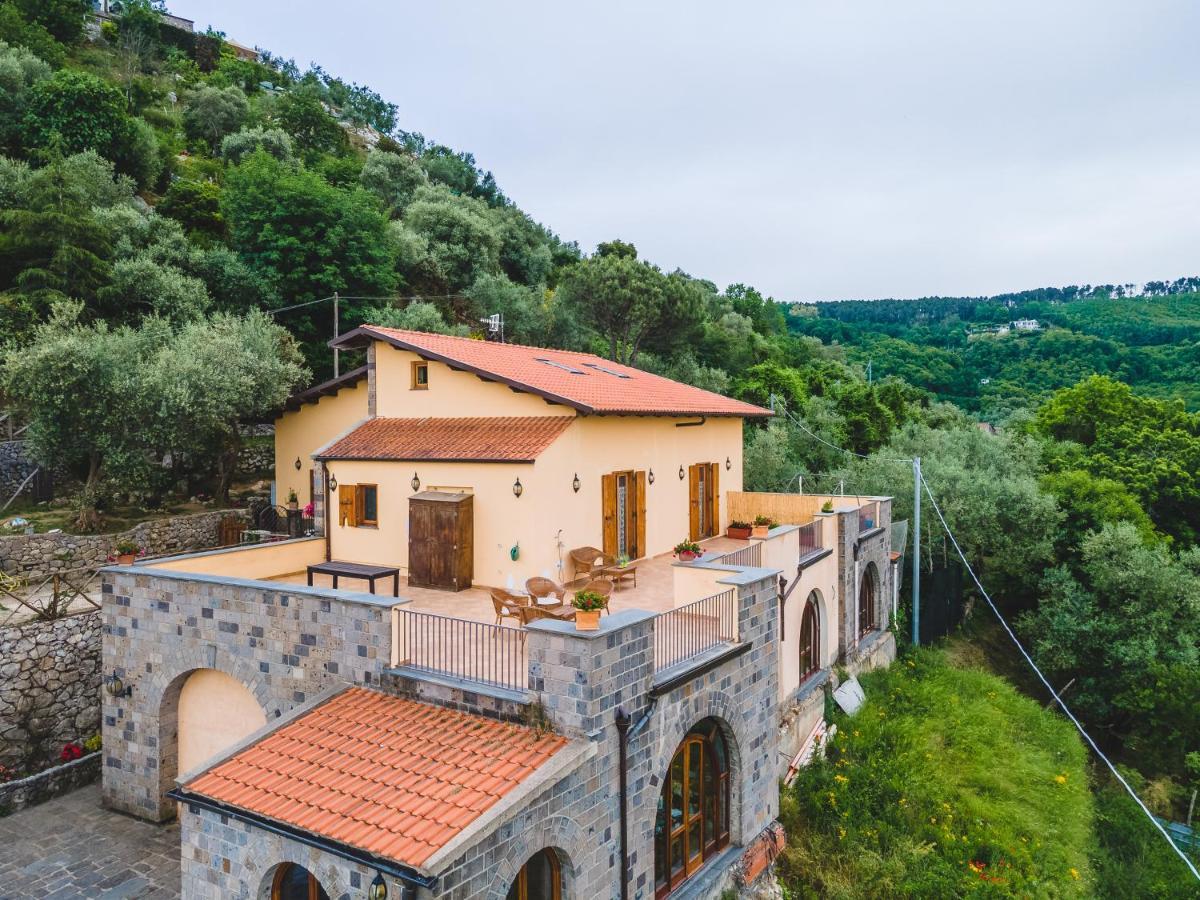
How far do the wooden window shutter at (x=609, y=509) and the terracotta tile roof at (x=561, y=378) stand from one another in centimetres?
146

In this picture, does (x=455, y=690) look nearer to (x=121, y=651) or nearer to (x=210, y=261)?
(x=121, y=651)

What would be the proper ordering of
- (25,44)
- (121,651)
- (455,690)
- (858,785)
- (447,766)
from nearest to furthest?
(447,766), (455,690), (121,651), (858,785), (25,44)

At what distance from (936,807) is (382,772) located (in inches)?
401

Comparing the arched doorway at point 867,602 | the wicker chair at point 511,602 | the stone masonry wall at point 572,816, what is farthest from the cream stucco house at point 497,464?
the stone masonry wall at point 572,816

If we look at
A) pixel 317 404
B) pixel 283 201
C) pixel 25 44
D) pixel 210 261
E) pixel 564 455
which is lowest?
pixel 564 455

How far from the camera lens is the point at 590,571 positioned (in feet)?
41.7

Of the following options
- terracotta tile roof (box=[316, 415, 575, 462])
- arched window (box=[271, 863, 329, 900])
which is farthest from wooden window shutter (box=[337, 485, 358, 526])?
arched window (box=[271, 863, 329, 900])

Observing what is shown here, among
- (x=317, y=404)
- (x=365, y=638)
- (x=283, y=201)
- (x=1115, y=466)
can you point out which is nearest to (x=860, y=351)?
(x=1115, y=466)

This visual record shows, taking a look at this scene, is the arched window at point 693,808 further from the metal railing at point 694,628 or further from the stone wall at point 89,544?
the stone wall at point 89,544

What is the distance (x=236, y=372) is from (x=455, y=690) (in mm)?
13405

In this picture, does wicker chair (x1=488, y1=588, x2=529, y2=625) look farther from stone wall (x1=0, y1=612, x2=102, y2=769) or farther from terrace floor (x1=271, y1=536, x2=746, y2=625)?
stone wall (x1=0, y1=612, x2=102, y2=769)

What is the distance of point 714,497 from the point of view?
60.2 ft

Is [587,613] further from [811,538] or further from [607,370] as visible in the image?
[607,370]

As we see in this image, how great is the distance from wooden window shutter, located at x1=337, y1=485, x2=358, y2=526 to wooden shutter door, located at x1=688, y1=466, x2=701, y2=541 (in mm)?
7710
